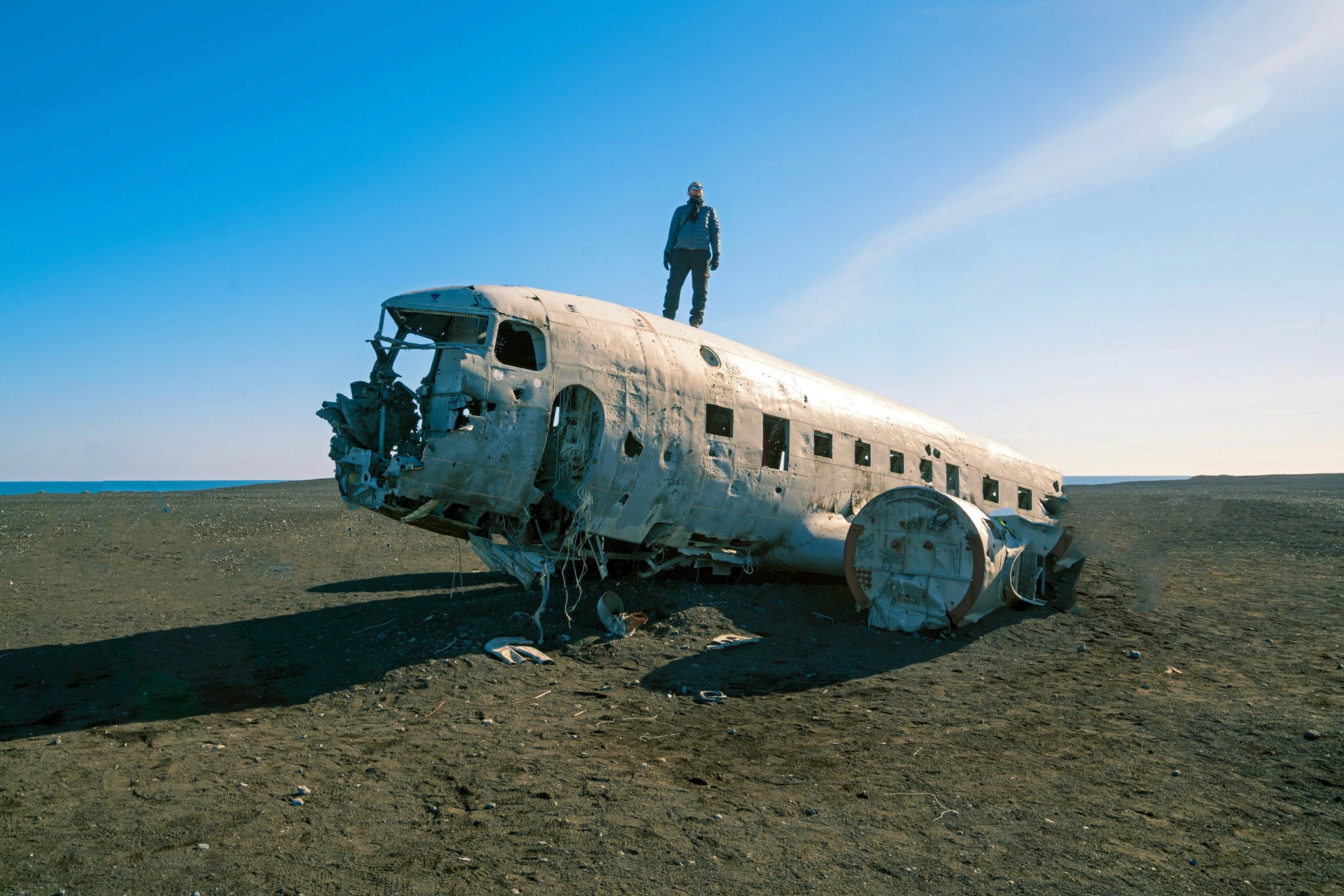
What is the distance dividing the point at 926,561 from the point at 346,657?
Result: 879 centimetres

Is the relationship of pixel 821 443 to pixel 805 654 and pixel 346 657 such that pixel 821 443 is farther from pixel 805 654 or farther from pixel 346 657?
pixel 346 657

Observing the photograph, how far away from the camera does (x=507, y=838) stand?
5.02 meters

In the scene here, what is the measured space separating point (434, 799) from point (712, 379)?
7.68 meters

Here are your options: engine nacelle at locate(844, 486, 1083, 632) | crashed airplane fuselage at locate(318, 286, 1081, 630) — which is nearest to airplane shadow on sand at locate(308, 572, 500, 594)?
crashed airplane fuselage at locate(318, 286, 1081, 630)

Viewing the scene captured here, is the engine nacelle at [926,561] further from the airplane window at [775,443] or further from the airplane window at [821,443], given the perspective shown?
the airplane window at [821,443]

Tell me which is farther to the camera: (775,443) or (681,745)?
(775,443)

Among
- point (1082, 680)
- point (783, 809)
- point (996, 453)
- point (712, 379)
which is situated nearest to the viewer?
point (783, 809)

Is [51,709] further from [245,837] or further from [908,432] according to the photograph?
[908,432]

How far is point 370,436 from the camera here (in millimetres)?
9578

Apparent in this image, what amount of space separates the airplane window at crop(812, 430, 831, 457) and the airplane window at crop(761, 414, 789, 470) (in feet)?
2.33

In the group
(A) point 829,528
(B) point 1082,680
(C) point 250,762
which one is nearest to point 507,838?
(C) point 250,762

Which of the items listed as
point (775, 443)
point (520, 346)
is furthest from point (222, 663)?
point (775, 443)

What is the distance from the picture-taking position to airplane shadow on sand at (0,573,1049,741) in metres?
8.48

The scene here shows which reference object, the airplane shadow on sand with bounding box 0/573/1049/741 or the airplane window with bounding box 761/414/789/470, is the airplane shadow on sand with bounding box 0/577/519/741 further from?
the airplane window with bounding box 761/414/789/470
